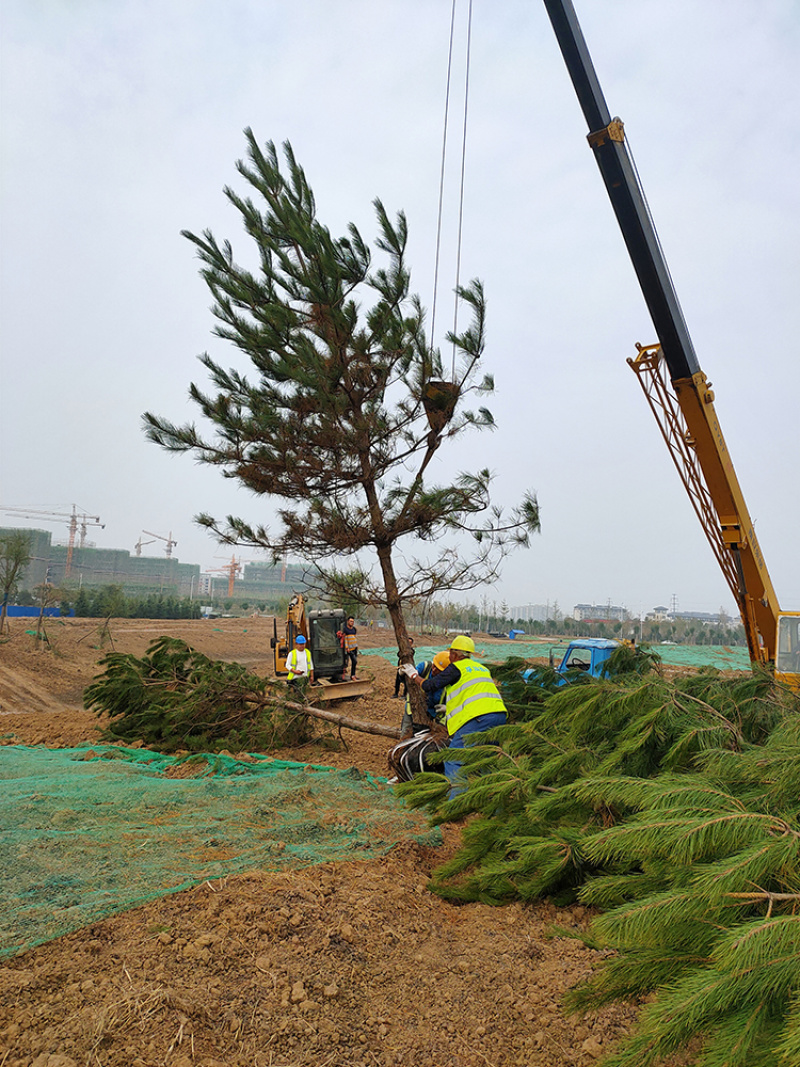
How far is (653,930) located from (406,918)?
6.03 ft

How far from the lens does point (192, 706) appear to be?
24.9ft

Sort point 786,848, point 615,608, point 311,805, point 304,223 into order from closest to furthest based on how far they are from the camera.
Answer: point 786,848 → point 311,805 → point 304,223 → point 615,608

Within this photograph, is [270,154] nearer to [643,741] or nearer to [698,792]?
[643,741]

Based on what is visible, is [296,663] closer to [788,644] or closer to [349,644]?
[349,644]

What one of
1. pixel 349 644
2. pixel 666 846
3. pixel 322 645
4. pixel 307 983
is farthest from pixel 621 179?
pixel 322 645

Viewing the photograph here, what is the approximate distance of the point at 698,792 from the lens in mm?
1806

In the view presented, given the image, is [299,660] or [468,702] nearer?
[468,702]

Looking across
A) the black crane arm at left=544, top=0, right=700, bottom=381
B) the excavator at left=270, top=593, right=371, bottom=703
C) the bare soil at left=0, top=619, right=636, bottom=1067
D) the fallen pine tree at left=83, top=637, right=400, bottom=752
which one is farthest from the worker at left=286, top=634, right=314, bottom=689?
the bare soil at left=0, top=619, right=636, bottom=1067

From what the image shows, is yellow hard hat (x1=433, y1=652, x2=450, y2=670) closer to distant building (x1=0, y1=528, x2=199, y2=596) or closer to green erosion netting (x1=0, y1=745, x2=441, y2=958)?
green erosion netting (x1=0, y1=745, x2=441, y2=958)

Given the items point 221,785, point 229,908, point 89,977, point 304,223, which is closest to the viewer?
point 89,977

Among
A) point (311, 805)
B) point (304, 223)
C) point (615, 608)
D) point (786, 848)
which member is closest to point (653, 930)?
point (786, 848)

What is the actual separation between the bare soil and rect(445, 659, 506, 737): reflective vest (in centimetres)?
→ 198

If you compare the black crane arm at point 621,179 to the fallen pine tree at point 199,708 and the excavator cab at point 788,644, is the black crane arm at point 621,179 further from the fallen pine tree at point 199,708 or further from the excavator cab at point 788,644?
the fallen pine tree at point 199,708

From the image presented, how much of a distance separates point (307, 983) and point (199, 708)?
5.64 meters
